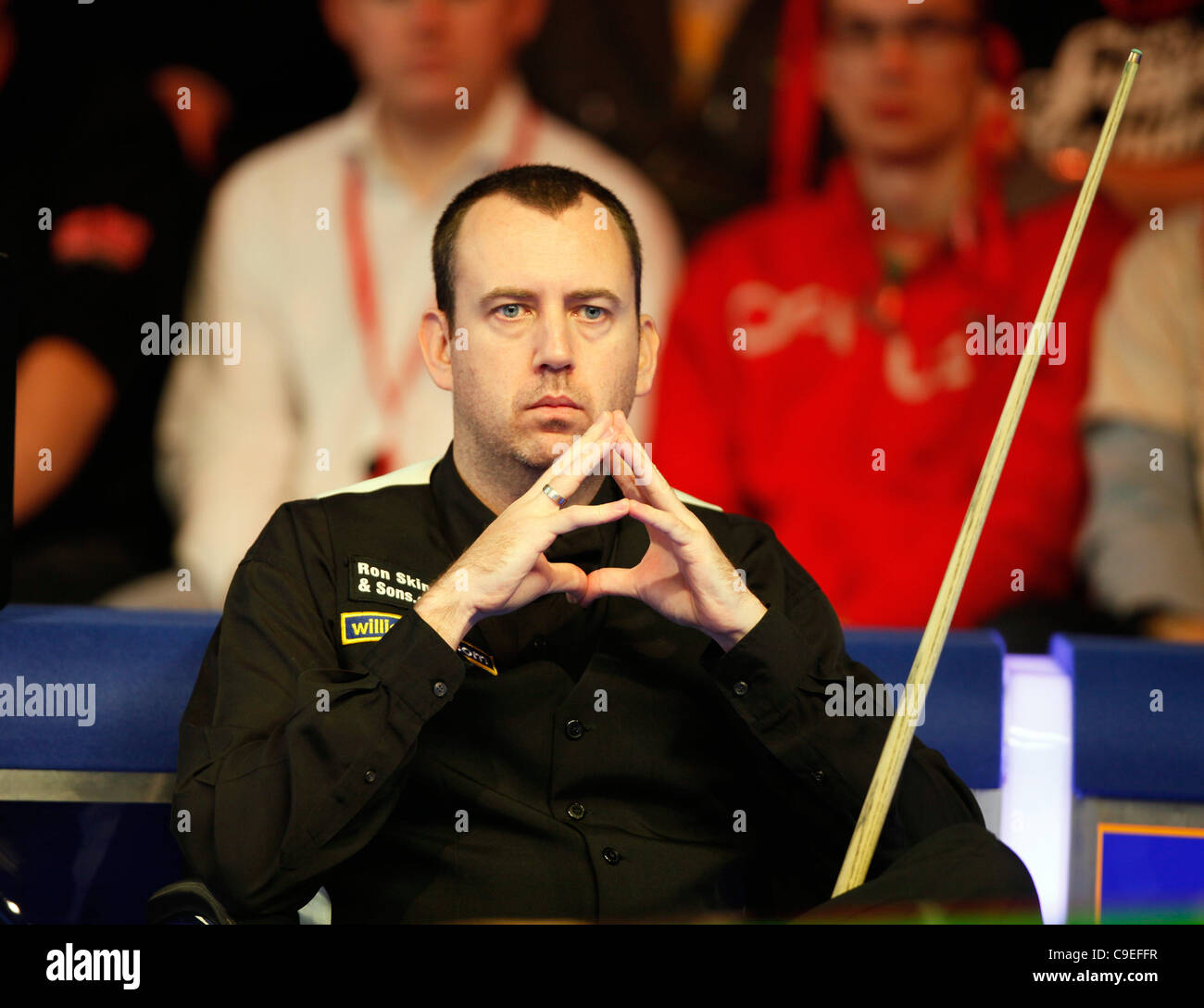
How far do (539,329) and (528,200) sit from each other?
0.76ft

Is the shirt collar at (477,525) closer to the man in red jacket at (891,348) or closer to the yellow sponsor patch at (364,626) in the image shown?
the yellow sponsor patch at (364,626)

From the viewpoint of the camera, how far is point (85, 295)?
4363 millimetres

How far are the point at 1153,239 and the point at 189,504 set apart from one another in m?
3.24

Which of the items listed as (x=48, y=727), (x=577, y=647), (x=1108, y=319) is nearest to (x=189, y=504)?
(x=48, y=727)

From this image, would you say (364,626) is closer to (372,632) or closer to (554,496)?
(372,632)

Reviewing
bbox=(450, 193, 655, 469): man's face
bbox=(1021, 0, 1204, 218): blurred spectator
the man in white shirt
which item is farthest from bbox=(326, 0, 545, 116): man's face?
bbox=(450, 193, 655, 469): man's face

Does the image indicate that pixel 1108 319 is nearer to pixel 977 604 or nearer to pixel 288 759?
pixel 977 604

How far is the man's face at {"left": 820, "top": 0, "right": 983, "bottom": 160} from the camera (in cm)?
441

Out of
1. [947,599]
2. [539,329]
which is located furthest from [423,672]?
[947,599]

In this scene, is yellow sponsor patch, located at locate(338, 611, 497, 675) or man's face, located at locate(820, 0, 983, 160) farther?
man's face, located at locate(820, 0, 983, 160)

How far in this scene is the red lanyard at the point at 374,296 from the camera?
14.4 ft

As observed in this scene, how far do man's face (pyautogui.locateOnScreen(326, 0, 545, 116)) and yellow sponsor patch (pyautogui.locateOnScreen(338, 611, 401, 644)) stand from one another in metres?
2.88

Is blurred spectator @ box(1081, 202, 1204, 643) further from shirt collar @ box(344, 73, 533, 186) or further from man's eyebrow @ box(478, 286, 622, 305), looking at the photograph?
man's eyebrow @ box(478, 286, 622, 305)

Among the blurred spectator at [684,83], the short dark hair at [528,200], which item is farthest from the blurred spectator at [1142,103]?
the short dark hair at [528,200]
